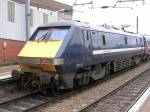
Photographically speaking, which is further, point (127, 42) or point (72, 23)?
point (127, 42)

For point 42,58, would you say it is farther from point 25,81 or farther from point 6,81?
point 6,81

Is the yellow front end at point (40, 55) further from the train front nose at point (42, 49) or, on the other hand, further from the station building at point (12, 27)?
the station building at point (12, 27)

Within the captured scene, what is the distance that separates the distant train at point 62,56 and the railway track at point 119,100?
1428mm

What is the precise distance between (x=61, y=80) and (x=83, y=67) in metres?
2.03

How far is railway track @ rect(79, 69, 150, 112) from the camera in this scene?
440 inches

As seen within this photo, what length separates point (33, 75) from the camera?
1329cm

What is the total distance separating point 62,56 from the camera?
41.8 ft

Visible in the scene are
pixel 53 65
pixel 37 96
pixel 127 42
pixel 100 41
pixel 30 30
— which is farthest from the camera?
pixel 30 30

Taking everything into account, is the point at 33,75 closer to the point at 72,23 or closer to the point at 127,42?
the point at 72,23

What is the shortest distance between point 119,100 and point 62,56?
2.59 metres

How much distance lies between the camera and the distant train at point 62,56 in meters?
12.7

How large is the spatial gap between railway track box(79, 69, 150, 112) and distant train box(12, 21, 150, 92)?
1428 mm

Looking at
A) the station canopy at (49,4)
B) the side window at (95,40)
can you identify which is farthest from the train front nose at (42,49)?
the station canopy at (49,4)

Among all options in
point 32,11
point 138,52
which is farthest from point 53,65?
point 32,11
